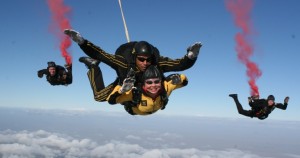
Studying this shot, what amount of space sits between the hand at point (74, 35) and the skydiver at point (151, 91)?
0.97m

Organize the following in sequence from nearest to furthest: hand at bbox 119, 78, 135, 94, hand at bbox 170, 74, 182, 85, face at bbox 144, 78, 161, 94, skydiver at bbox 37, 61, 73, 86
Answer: hand at bbox 119, 78, 135, 94 < face at bbox 144, 78, 161, 94 < hand at bbox 170, 74, 182, 85 < skydiver at bbox 37, 61, 73, 86

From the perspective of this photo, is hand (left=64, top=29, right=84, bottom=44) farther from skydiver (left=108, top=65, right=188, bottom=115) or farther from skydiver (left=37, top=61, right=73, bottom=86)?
skydiver (left=37, top=61, right=73, bottom=86)

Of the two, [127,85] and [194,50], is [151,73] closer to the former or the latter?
[127,85]

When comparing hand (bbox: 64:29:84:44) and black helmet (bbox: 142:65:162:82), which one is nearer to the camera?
hand (bbox: 64:29:84:44)

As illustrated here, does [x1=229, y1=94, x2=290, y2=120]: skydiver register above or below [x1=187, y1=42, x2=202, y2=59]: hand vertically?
below

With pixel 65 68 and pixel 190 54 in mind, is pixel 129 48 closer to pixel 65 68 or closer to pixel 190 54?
pixel 190 54

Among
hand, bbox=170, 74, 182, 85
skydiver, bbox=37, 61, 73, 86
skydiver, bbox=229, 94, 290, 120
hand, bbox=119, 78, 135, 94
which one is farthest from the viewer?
skydiver, bbox=229, 94, 290, 120

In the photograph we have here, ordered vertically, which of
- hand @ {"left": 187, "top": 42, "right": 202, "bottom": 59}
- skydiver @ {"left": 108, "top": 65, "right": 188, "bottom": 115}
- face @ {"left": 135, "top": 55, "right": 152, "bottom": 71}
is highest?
hand @ {"left": 187, "top": 42, "right": 202, "bottom": 59}

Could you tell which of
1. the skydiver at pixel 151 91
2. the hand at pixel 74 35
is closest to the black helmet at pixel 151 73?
the skydiver at pixel 151 91

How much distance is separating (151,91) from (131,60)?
0.65 metres

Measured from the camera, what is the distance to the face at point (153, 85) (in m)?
4.79

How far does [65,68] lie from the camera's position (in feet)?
25.6

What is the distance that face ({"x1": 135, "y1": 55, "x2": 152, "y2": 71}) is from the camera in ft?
15.8

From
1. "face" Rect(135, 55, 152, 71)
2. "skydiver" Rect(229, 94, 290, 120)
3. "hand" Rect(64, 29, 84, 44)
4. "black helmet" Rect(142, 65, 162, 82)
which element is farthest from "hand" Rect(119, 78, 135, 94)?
"skydiver" Rect(229, 94, 290, 120)
